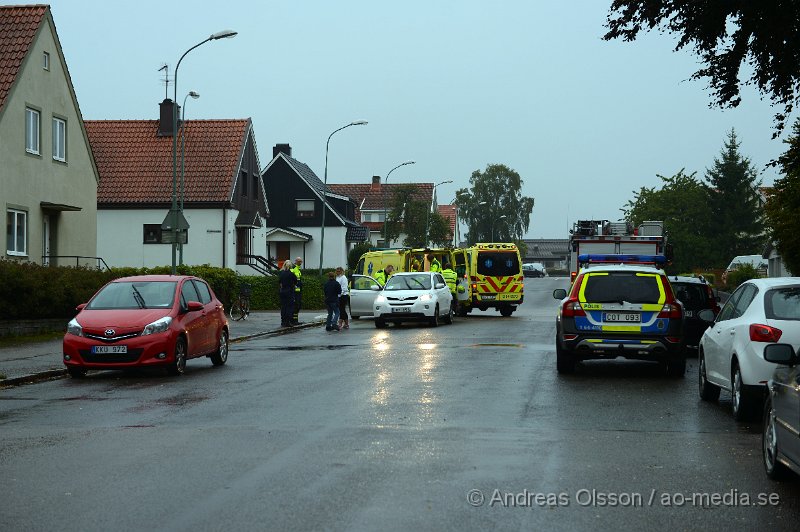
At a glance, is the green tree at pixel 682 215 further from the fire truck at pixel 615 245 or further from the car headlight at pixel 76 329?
the car headlight at pixel 76 329

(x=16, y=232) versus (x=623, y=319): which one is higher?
(x=16, y=232)

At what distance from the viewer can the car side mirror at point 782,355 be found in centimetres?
821

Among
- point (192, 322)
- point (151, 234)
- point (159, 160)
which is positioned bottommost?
point (192, 322)

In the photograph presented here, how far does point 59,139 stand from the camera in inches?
1427

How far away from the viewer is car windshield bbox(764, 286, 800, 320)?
11.4 m

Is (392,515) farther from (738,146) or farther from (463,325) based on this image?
(738,146)

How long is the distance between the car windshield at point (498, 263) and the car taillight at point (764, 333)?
2995 centimetres

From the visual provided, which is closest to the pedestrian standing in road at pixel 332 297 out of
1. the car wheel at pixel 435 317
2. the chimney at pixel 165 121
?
the car wheel at pixel 435 317

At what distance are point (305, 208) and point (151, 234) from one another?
27.7 metres

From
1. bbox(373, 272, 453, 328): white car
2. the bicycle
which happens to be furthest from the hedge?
bbox(373, 272, 453, 328): white car

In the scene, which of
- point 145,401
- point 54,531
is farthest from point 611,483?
point 145,401

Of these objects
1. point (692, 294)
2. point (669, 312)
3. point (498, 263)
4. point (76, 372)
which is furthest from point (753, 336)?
point (498, 263)

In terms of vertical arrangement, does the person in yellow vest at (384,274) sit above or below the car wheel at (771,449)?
above

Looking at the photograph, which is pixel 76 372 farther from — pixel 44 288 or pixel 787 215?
pixel 787 215
